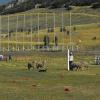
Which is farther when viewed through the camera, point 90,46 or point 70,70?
point 90,46

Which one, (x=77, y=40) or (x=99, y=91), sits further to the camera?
(x=77, y=40)

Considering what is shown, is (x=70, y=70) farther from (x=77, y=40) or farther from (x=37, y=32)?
(x=37, y=32)

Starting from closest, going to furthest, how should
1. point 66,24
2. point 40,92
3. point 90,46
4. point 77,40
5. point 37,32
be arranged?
point 40,92 < point 90,46 < point 77,40 < point 37,32 < point 66,24

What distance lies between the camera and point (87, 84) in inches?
1631

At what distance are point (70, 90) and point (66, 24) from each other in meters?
153

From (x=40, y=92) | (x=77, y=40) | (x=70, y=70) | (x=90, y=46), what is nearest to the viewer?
(x=40, y=92)

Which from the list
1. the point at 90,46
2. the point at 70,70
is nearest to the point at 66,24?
the point at 90,46

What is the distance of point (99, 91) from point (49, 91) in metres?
3.05

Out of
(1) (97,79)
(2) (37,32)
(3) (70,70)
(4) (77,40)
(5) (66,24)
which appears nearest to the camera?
→ (1) (97,79)

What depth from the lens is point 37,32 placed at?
16500 cm

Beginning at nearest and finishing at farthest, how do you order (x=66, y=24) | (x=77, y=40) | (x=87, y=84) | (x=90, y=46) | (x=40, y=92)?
(x=40, y=92) < (x=87, y=84) < (x=90, y=46) < (x=77, y=40) < (x=66, y=24)

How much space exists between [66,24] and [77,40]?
43047 mm

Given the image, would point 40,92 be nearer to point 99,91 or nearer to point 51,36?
point 99,91

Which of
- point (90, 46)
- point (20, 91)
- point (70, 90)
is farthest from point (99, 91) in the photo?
point (90, 46)
